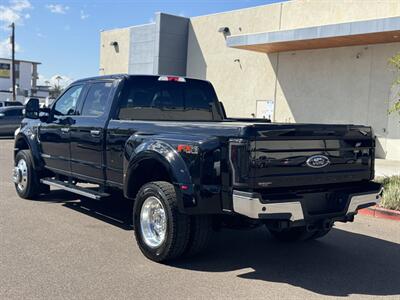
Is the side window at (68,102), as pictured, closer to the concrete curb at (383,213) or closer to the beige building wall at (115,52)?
the concrete curb at (383,213)

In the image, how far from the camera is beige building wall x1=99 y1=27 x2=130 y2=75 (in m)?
30.0

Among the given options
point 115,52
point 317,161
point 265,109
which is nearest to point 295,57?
point 265,109

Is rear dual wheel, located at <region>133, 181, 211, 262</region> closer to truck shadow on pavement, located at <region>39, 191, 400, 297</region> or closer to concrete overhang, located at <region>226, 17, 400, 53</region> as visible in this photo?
truck shadow on pavement, located at <region>39, 191, 400, 297</region>

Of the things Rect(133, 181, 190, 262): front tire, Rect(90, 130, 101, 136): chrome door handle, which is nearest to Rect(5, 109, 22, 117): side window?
Rect(90, 130, 101, 136): chrome door handle

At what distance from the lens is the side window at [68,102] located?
754 cm

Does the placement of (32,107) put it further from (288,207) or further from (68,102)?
(288,207)

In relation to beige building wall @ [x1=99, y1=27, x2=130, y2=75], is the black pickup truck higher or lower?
lower

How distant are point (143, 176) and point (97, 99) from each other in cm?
171

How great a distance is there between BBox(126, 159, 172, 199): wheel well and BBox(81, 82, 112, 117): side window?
50.9 inches

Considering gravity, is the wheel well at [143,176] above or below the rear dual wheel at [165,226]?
above

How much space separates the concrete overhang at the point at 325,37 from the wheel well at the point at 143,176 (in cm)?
1263

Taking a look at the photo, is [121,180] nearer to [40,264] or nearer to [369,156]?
[40,264]

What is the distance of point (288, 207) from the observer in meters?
4.62

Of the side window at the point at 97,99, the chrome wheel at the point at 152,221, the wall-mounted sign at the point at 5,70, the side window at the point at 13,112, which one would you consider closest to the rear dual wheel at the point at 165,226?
the chrome wheel at the point at 152,221
